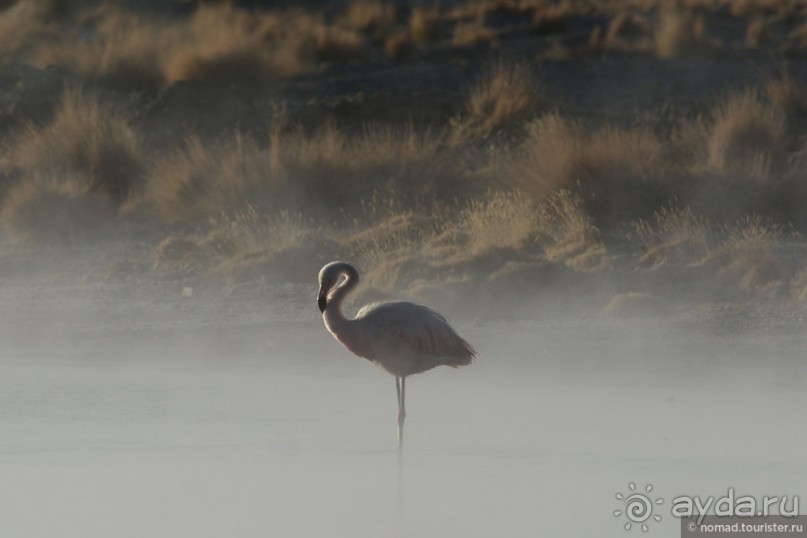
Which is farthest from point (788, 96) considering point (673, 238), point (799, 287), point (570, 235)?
point (799, 287)

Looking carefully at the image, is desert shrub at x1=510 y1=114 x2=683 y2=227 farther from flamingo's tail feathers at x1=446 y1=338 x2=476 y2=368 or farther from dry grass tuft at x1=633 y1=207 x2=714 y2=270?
flamingo's tail feathers at x1=446 y1=338 x2=476 y2=368

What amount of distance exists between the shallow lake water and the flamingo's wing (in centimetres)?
36

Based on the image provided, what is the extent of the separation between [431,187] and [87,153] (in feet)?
12.0

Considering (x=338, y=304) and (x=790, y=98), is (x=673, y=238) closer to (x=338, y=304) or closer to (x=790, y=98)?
(x=338, y=304)

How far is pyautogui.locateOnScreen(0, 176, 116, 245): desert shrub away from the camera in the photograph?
15.4m

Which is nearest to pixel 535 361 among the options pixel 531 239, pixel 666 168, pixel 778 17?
pixel 531 239

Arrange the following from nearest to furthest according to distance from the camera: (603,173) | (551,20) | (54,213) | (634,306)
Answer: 1. (634,306)
2. (603,173)
3. (54,213)
4. (551,20)

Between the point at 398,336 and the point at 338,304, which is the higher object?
the point at 338,304

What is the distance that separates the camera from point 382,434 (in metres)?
8.43

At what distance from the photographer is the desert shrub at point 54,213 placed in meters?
15.4

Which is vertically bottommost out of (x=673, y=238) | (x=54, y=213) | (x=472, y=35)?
(x=673, y=238)

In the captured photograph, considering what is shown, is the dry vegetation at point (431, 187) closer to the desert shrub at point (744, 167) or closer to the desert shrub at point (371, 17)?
the desert shrub at point (744, 167)

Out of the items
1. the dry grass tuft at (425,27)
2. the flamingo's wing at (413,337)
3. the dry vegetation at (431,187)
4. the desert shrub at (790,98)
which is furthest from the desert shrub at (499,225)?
the dry grass tuft at (425,27)

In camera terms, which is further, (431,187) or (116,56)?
(116,56)
